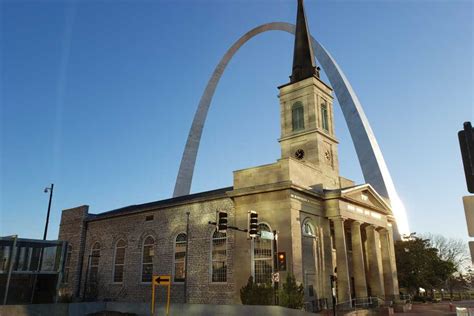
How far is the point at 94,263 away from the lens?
1711 inches

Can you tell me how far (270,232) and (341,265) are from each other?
8.64 metres

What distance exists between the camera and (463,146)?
562cm

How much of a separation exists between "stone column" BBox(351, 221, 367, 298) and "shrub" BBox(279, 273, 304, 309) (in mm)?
9176

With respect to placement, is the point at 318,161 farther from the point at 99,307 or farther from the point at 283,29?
the point at 283,29

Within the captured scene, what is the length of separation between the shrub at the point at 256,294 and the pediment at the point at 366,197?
10642 millimetres

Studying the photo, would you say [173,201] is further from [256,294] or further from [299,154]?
[256,294]

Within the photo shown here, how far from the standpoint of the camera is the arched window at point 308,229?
1218 inches

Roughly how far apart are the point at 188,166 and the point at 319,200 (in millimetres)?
32103

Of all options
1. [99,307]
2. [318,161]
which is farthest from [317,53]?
[99,307]

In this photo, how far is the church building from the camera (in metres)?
29.9

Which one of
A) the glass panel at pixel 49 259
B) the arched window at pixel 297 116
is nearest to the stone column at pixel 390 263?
the arched window at pixel 297 116

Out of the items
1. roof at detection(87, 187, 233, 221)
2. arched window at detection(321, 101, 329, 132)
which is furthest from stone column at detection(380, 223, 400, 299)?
roof at detection(87, 187, 233, 221)

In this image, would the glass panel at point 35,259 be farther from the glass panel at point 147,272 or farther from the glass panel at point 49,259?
the glass panel at point 147,272

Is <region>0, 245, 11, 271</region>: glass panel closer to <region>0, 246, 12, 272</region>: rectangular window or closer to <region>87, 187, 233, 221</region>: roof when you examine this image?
<region>0, 246, 12, 272</region>: rectangular window
